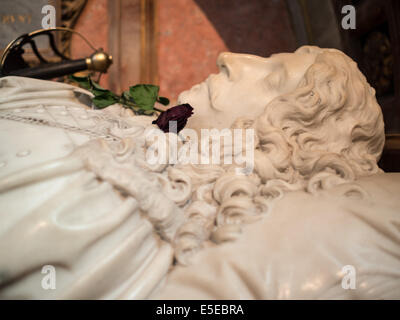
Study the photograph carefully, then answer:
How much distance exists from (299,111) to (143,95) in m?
0.65

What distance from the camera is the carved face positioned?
1227 millimetres

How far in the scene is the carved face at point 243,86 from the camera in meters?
1.23

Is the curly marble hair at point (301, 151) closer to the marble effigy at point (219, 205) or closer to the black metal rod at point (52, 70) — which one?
the marble effigy at point (219, 205)

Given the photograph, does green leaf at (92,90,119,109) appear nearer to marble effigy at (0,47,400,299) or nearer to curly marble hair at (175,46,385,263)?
marble effigy at (0,47,400,299)

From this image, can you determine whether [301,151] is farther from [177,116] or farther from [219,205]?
[177,116]

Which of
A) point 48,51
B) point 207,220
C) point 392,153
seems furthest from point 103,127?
point 48,51

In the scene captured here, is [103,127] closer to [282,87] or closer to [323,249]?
[282,87]

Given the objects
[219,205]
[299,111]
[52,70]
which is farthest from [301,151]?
[52,70]

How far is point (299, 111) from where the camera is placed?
44.9 inches

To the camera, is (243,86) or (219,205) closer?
(219,205)

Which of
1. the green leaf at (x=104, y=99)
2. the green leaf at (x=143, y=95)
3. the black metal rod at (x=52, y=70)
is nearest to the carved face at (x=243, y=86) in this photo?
the green leaf at (x=143, y=95)

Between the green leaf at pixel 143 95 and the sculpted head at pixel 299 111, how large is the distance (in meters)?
0.20

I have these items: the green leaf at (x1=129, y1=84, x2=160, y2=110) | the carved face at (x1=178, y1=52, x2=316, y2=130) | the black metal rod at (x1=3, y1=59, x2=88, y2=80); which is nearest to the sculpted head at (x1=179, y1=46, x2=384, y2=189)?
the carved face at (x1=178, y1=52, x2=316, y2=130)

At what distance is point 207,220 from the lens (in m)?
1.00
